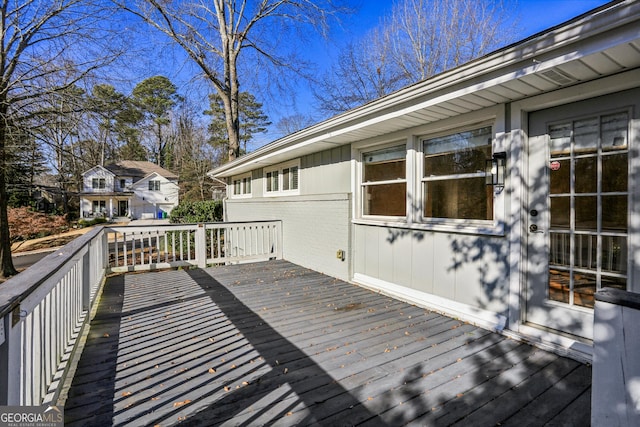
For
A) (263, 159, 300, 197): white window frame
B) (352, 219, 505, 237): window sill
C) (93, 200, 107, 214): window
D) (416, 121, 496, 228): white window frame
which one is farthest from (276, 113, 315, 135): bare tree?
(93, 200, 107, 214): window

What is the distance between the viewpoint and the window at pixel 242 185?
9.95m

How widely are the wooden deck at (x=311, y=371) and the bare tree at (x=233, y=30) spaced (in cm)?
1021

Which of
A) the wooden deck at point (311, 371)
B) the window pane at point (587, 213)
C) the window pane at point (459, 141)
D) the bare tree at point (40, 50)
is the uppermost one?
the bare tree at point (40, 50)

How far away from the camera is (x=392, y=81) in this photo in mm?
13211

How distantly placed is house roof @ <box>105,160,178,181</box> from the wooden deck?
1246 inches

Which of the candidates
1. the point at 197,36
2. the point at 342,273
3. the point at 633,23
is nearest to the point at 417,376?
the point at 633,23

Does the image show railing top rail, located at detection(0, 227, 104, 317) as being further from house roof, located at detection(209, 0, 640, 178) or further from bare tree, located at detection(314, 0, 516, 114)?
bare tree, located at detection(314, 0, 516, 114)

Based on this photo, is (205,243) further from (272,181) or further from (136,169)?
(136,169)

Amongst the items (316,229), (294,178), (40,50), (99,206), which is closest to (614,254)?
(316,229)

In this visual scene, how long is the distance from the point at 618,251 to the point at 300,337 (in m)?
2.67

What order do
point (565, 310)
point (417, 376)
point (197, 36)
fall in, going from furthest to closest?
point (197, 36)
point (565, 310)
point (417, 376)

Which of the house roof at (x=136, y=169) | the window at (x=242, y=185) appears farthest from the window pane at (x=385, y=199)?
the house roof at (x=136, y=169)

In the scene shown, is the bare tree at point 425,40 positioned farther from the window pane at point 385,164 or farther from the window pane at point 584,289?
the window pane at point 584,289

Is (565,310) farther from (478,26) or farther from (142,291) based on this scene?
(478,26)
